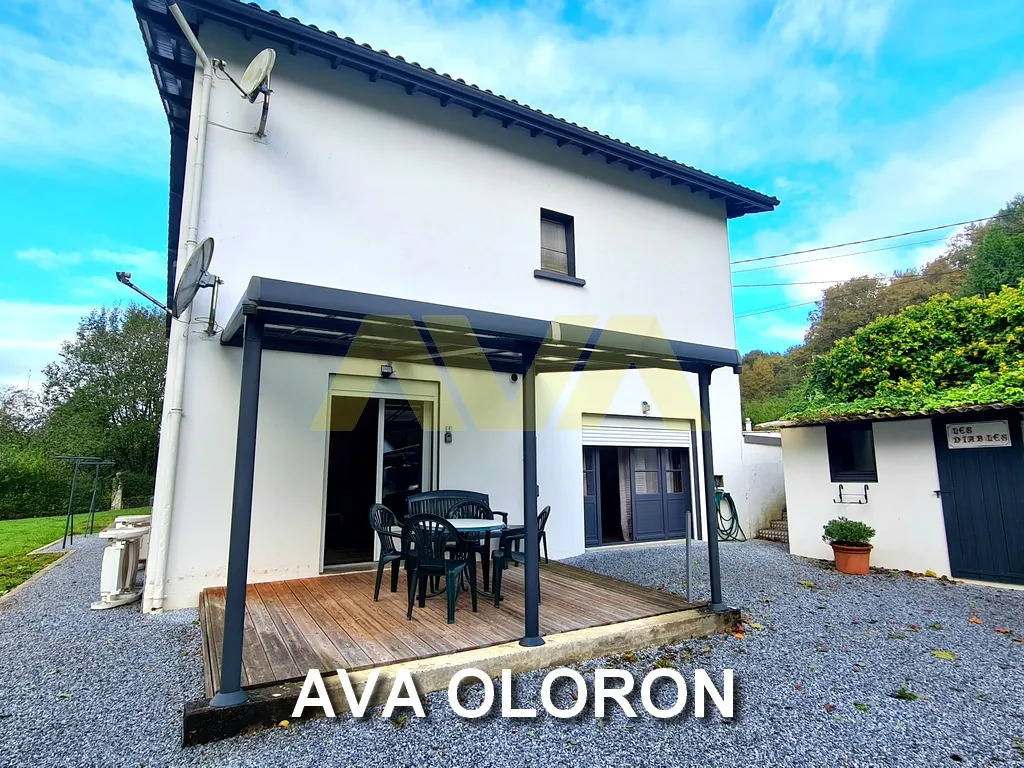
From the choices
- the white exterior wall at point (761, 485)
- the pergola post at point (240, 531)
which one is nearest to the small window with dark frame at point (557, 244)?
the white exterior wall at point (761, 485)

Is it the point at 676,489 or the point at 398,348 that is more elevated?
the point at 398,348

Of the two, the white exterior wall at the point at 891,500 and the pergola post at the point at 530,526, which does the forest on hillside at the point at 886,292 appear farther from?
the pergola post at the point at 530,526

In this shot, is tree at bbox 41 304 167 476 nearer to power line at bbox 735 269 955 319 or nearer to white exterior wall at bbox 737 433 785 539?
white exterior wall at bbox 737 433 785 539

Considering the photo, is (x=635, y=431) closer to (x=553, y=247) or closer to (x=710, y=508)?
(x=553, y=247)

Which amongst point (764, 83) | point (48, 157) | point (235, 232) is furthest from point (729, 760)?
point (48, 157)

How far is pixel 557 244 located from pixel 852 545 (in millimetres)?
6201

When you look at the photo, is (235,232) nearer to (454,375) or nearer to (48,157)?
(454,375)

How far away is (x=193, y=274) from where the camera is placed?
4.46 m

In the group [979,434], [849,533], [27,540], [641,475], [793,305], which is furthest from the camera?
[793,305]

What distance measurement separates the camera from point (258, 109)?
19.3ft

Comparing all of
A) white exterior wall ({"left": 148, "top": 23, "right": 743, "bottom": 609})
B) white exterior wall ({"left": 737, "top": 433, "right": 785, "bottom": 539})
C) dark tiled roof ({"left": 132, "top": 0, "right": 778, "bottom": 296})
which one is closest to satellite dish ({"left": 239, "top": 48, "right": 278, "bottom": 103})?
white exterior wall ({"left": 148, "top": 23, "right": 743, "bottom": 609})

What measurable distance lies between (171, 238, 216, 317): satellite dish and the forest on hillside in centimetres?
1757

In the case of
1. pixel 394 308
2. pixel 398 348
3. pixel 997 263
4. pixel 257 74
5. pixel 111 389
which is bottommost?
pixel 394 308

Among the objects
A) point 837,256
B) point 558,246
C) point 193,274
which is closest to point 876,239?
point 837,256
